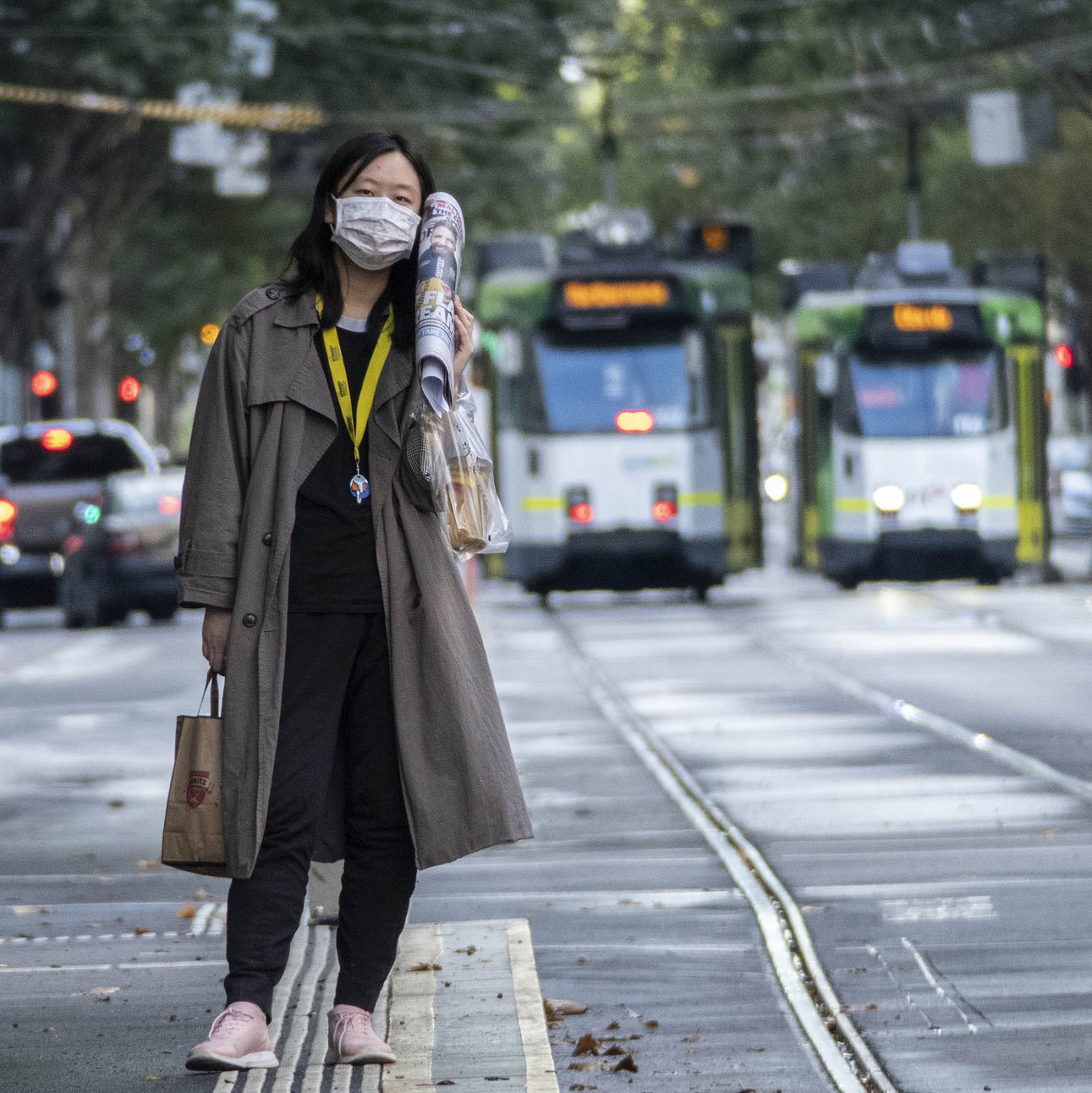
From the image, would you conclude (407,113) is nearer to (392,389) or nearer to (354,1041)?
(392,389)

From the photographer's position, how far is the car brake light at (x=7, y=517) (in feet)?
73.8

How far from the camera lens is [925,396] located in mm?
24344

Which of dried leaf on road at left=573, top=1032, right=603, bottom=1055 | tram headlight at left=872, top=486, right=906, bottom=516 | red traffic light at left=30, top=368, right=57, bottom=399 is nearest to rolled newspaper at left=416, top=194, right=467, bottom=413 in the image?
dried leaf on road at left=573, top=1032, right=603, bottom=1055

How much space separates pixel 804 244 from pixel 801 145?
1.92 meters

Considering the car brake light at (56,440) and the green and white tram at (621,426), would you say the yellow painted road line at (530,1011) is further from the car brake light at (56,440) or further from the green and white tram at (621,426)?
the car brake light at (56,440)

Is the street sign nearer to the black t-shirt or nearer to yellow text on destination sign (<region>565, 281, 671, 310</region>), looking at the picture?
yellow text on destination sign (<region>565, 281, 671, 310</region>)

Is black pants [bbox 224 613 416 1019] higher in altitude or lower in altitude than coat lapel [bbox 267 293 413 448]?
lower

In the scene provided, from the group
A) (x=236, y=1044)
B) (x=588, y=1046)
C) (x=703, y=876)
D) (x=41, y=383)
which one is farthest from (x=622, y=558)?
(x=236, y=1044)

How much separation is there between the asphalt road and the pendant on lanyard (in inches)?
49.0

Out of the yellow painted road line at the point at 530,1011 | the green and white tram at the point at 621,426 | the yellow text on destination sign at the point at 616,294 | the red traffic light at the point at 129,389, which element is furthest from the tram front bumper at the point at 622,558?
the red traffic light at the point at 129,389

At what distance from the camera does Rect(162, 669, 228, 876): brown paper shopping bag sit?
4.99 meters

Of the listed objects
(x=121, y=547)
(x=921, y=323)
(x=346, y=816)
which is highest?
(x=921, y=323)

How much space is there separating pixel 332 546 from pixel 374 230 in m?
0.65

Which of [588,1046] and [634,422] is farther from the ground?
[634,422]
